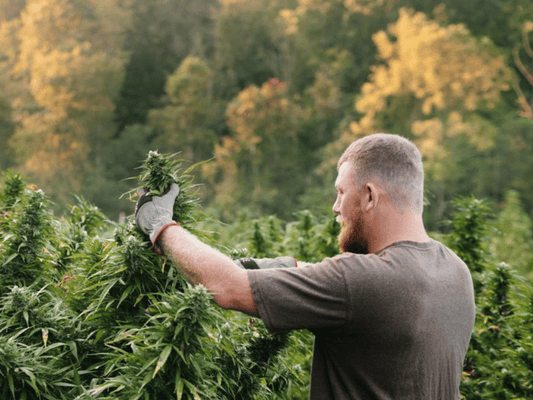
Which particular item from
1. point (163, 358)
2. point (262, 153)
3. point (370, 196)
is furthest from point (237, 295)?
point (262, 153)

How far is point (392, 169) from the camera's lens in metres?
1.77

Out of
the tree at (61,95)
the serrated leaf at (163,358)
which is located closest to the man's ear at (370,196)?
→ the serrated leaf at (163,358)

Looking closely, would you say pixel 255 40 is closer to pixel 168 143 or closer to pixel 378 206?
pixel 168 143

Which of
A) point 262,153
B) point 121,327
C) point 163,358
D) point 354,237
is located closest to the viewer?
point 163,358

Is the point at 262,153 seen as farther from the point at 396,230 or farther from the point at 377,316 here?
the point at 377,316

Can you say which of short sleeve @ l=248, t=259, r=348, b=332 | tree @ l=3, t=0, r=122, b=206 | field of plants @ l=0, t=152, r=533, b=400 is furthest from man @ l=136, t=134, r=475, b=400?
tree @ l=3, t=0, r=122, b=206

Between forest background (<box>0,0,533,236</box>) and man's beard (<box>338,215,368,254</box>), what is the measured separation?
15.1 metres

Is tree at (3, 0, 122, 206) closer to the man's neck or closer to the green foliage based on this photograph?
the green foliage

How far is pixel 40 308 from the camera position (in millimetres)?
1776

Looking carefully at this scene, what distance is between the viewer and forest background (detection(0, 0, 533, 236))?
1670cm

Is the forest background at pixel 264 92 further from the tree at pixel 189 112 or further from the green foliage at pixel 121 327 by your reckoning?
the green foliage at pixel 121 327

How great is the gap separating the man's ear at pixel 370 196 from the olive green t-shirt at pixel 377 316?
0.15m

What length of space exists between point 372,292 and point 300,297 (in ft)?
0.69

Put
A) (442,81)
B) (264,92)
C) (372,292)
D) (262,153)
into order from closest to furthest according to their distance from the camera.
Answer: (372,292) < (442,81) < (264,92) < (262,153)
